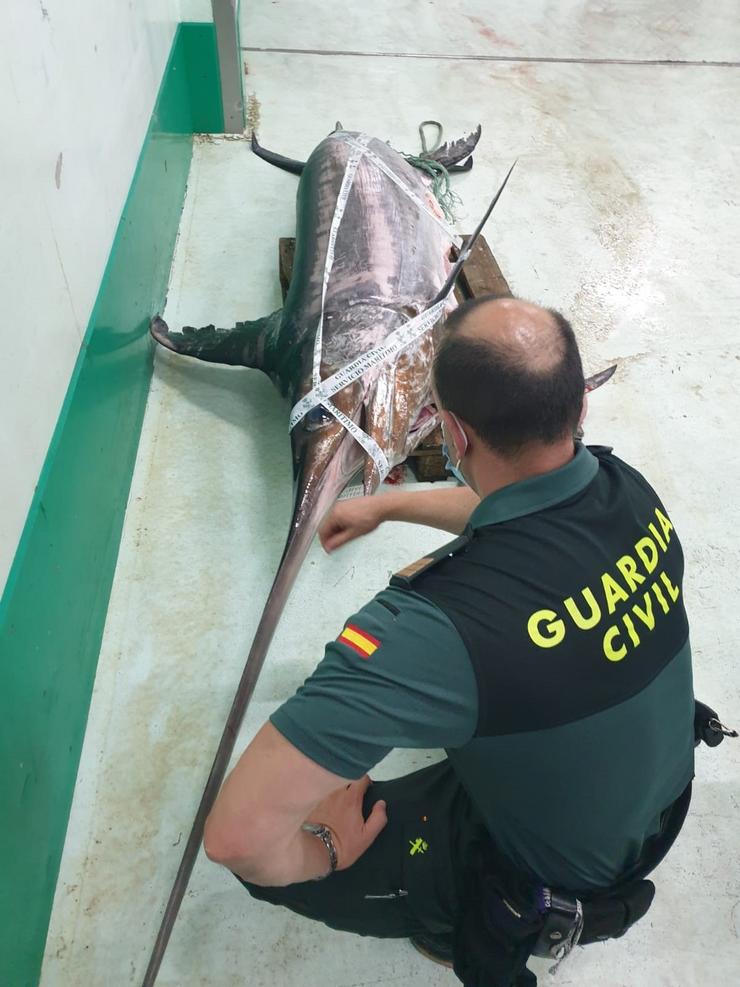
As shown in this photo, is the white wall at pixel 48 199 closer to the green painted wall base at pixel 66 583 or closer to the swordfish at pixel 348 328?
the green painted wall base at pixel 66 583

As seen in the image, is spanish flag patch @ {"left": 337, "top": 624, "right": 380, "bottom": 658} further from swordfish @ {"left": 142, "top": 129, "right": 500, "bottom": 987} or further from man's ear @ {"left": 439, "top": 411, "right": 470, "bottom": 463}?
Answer: swordfish @ {"left": 142, "top": 129, "right": 500, "bottom": 987}

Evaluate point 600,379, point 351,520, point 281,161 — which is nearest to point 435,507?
point 351,520

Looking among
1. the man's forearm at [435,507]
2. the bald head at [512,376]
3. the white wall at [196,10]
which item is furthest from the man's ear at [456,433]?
the white wall at [196,10]

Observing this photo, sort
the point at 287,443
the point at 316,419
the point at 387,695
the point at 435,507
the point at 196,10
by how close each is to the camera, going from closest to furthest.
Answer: the point at 387,695 < the point at 435,507 < the point at 316,419 < the point at 287,443 < the point at 196,10

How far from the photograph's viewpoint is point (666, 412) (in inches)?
122

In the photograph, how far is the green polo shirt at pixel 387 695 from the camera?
3.54 feet

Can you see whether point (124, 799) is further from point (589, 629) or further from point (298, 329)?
point (298, 329)

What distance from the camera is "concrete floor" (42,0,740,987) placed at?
184 cm

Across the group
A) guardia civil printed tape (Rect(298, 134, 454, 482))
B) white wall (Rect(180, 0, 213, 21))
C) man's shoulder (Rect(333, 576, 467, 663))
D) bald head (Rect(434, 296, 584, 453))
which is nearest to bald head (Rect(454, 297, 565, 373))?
bald head (Rect(434, 296, 584, 453))

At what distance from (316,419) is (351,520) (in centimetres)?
63

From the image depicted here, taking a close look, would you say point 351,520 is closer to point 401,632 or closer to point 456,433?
point 456,433

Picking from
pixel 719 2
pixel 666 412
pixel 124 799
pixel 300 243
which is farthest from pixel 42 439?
pixel 719 2

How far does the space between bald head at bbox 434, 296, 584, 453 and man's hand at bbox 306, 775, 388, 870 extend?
0.79 meters

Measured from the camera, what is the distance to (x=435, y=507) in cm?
187
